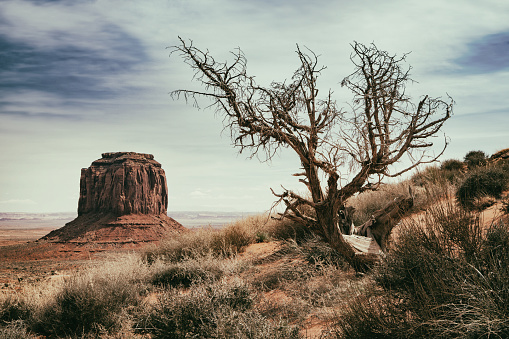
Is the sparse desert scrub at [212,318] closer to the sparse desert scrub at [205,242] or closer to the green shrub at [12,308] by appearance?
the green shrub at [12,308]

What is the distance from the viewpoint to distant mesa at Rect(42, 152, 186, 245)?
2569 inches

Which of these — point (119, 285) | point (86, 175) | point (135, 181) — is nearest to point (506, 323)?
point (119, 285)

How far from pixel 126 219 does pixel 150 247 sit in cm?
6097

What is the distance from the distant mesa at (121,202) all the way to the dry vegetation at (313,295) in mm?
56799

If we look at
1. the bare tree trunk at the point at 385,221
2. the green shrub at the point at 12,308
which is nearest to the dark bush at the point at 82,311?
the green shrub at the point at 12,308

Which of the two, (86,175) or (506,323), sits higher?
(86,175)

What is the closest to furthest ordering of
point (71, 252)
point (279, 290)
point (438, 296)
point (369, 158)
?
point (438, 296) → point (279, 290) → point (369, 158) → point (71, 252)

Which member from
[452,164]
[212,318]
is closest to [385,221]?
[212,318]

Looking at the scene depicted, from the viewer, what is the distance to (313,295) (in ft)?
21.9

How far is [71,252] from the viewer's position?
52406 mm

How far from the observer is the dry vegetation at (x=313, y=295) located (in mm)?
3605

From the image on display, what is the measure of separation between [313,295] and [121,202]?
7261 cm

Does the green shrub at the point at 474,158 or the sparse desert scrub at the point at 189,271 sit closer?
the sparse desert scrub at the point at 189,271

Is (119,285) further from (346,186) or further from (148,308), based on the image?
(346,186)
